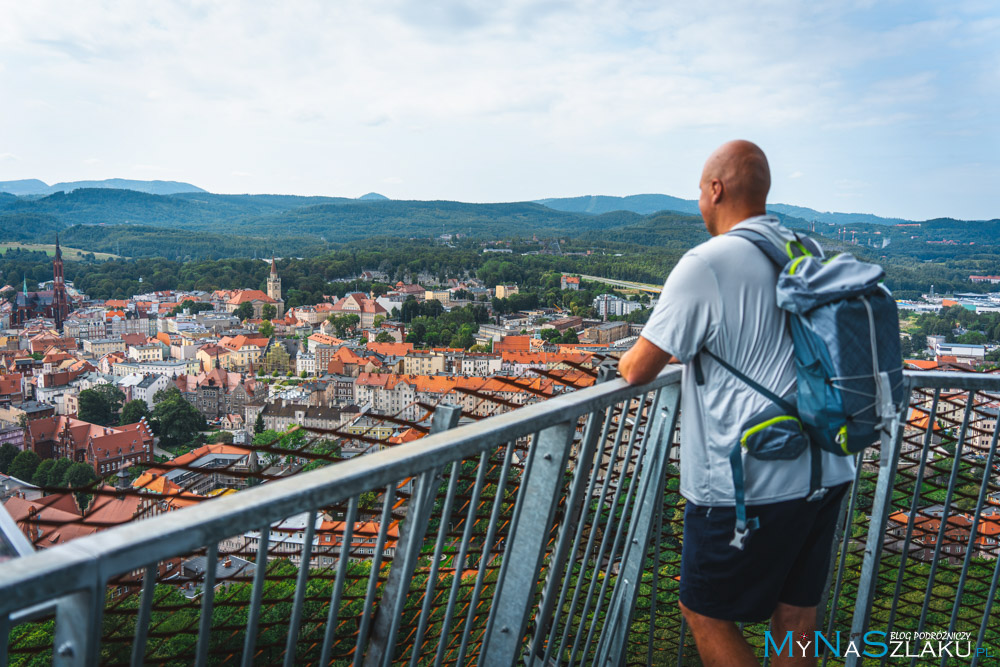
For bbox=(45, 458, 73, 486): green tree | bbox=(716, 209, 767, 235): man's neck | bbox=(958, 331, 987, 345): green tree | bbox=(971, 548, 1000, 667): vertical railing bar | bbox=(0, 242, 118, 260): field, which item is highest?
bbox=(716, 209, 767, 235): man's neck

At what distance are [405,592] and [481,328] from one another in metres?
45.3

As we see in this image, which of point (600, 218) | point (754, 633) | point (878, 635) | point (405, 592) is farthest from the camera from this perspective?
point (600, 218)

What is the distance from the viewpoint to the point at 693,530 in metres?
1.28

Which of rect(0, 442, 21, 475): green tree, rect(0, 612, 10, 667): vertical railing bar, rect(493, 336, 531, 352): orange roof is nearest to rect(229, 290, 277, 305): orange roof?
rect(493, 336, 531, 352): orange roof

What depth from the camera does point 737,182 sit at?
1.27 meters

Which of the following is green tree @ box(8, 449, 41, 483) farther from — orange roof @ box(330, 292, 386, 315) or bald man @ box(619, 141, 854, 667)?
orange roof @ box(330, 292, 386, 315)

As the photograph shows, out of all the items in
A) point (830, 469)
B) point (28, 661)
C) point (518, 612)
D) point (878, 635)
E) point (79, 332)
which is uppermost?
point (830, 469)

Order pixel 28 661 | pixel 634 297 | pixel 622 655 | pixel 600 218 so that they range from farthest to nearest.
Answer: pixel 600 218, pixel 634 297, pixel 28 661, pixel 622 655

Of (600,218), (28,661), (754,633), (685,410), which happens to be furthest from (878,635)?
(600,218)

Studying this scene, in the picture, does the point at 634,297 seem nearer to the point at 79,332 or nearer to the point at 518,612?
the point at 79,332

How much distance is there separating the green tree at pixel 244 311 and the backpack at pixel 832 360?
181ft

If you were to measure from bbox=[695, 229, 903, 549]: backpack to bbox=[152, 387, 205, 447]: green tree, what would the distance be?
26.7 meters

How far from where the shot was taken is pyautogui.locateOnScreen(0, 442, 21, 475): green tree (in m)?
19.6

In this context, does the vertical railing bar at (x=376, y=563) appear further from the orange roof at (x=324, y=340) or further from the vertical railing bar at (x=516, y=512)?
the orange roof at (x=324, y=340)
